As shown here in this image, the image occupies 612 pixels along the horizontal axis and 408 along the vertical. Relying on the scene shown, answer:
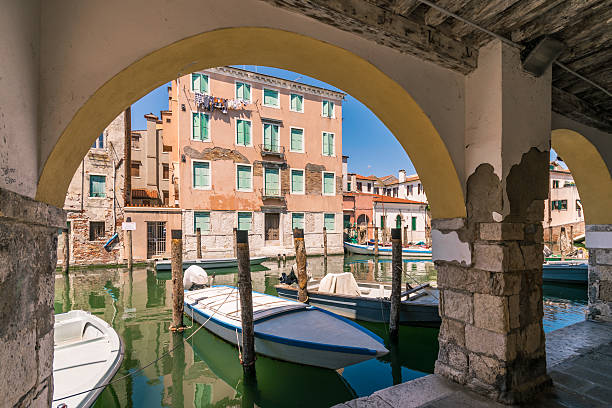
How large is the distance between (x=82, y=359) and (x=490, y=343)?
5.43 m

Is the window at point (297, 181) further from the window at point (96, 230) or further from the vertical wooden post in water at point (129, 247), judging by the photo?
the window at point (96, 230)

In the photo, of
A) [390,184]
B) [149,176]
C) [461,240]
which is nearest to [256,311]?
[461,240]

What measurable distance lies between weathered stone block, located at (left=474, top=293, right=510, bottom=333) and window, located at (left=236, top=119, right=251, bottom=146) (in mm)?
16577

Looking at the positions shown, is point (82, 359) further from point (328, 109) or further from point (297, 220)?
point (328, 109)

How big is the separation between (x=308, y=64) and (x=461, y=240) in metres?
2.09

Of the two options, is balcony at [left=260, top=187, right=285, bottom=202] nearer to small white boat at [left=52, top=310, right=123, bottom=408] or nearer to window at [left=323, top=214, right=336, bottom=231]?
window at [left=323, top=214, right=336, bottom=231]

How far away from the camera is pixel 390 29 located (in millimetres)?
2344

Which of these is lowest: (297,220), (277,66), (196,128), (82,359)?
(82,359)

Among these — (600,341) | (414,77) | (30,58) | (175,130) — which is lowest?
(600,341)

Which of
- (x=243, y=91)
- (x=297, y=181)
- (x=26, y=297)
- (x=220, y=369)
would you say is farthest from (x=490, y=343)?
(x=243, y=91)

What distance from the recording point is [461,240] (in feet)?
9.45

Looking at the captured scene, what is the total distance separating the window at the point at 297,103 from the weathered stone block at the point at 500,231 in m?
17.8

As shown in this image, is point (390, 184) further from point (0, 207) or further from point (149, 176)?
point (0, 207)

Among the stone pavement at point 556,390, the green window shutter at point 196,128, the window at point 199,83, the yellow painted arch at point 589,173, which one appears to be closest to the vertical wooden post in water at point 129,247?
the green window shutter at point 196,128
